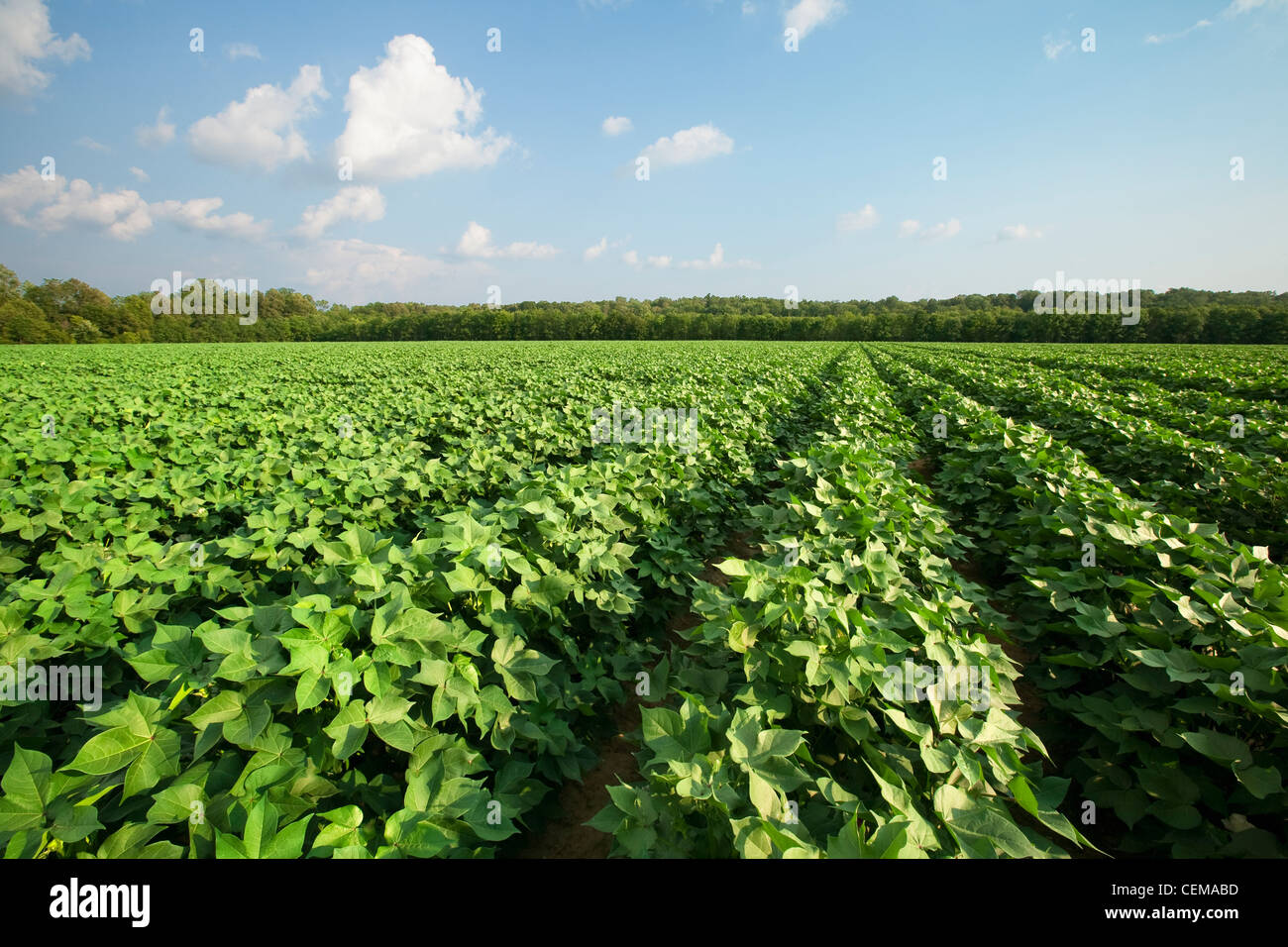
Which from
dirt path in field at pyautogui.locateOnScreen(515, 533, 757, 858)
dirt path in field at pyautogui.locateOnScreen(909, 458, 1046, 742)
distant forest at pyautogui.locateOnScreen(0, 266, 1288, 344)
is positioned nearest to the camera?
dirt path in field at pyautogui.locateOnScreen(515, 533, 757, 858)

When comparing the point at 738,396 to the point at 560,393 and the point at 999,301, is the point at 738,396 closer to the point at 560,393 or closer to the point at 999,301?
the point at 560,393

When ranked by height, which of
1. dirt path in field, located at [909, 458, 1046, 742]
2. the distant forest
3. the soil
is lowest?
the soil

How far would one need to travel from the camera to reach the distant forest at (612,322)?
61.6 m

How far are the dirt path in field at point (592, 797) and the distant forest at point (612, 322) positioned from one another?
268 ft

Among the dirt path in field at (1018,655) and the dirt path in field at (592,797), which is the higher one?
the dirt path in field at (1018,655)

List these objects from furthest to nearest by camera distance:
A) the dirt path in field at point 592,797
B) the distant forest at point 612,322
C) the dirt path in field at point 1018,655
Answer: the distant forest at point 612,322 < the dirt path in field at point 1018,655 < the dirt path in field at point 592,797

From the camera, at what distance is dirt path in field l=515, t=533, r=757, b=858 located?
2.76m

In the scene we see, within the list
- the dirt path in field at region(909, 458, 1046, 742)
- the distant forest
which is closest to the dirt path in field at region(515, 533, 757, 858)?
the dirt path in field at region(909, 458, 1046, 742)

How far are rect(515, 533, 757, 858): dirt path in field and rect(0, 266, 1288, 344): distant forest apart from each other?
268 feet

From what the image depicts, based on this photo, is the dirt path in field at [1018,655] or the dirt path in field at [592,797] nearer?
the dirt path in field at [592,797]

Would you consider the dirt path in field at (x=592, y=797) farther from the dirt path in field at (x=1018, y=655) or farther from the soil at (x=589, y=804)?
the dirt path in field at (x=1018, y=655)

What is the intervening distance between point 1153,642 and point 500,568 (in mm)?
3523

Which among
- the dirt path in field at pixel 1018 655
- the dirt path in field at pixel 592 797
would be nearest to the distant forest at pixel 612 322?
the dirt path in field at pixel 1018 655

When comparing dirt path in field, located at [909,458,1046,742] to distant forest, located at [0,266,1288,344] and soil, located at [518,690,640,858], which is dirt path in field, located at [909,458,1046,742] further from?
distant forest, located at [0,266,1288,344]
